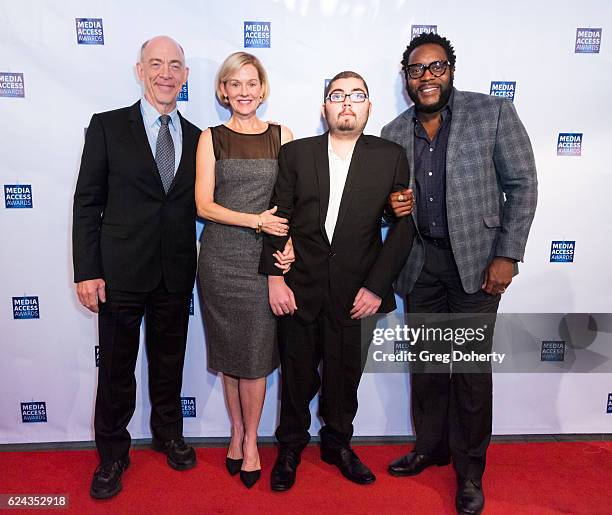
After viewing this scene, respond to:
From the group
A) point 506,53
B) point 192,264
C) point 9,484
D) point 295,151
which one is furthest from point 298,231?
point 9,484

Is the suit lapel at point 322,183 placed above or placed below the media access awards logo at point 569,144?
below

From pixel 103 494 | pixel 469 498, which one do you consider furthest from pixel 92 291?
pixel 469 498

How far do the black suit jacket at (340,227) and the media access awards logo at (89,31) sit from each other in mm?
1176

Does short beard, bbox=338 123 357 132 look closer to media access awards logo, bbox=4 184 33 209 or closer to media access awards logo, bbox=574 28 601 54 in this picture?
media access awards logo, bbox=574 28 601 54

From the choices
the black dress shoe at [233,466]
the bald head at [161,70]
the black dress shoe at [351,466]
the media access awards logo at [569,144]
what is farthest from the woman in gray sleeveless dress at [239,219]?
the media access awards logo at [569,144]

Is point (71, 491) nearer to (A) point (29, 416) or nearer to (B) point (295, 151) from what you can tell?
(A) point (29, 416)

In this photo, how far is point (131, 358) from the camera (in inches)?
96.7

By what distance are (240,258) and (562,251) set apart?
1.81 meters

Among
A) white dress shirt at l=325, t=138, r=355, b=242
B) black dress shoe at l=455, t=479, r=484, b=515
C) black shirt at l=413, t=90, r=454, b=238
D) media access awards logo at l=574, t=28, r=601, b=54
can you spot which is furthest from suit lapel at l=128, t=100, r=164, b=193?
media access awards logo at l=574, t=28, r=601, b=54

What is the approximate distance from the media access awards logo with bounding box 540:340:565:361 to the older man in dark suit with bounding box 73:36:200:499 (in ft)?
6.65

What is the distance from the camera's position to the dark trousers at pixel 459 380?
2.33 meters

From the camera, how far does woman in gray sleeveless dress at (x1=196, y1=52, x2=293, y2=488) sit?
2322mm

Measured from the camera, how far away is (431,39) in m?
2.29

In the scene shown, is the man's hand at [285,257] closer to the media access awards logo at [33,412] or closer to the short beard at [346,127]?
the short beard at [346,127]
